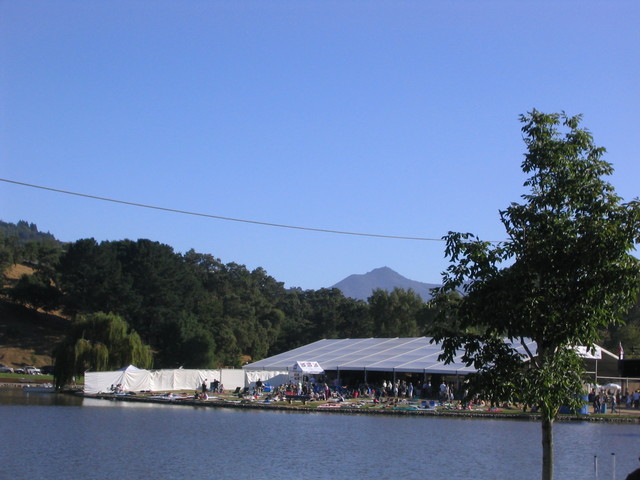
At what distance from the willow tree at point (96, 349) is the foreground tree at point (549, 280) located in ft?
167

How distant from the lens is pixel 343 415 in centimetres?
4316

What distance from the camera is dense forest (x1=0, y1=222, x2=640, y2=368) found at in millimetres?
84125

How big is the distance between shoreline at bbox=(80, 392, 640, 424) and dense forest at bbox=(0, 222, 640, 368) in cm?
2832

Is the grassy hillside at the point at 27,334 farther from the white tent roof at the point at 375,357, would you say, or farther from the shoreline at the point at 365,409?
the shoreline at the point at 365,409

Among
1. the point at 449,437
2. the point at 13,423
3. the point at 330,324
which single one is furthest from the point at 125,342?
the point at 330,324

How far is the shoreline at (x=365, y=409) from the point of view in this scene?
1594 inches

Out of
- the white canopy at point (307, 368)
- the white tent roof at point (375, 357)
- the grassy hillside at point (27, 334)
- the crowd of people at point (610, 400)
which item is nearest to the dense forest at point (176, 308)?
the grassy hillside at point (27, 334)

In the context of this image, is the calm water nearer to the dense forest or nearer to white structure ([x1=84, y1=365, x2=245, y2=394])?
white structure ([x1=84, y1=365, x2=245, y2=394])

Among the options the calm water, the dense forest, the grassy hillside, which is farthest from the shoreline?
the grassy hillside

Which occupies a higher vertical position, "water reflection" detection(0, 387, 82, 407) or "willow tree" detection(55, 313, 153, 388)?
"willow tree" detection(55, 313, 153, 388)

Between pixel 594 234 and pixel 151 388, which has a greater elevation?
pixel 594 234

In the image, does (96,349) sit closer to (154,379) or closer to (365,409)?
(154,379)

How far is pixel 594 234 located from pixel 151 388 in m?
50.8

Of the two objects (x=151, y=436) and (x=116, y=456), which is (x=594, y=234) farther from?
(x=151, y=436)
